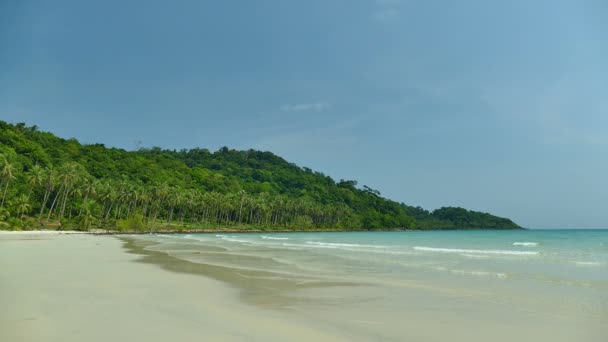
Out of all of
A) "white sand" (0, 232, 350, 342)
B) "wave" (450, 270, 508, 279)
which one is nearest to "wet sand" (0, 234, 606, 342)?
"white sand" (0, 232, 350, 342)

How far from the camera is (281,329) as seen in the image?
7.33 metres

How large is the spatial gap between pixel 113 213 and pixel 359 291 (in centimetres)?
9527

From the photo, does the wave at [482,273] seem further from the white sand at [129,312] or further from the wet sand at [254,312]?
the white sand at [129,312]

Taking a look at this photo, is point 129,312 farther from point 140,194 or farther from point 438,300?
point 140,194

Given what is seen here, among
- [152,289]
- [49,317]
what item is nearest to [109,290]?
[152,289]

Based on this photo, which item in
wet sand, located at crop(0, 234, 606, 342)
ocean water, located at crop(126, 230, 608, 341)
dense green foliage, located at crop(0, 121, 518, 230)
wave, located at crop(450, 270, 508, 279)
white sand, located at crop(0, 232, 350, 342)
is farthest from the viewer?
dense green foliage, located at crop(0, 121, 518, 230)

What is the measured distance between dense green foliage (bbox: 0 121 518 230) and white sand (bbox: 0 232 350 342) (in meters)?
55.3

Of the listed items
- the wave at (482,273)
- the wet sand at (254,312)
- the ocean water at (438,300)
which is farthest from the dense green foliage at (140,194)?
the wave at (482,273)

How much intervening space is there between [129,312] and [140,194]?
86.0 m

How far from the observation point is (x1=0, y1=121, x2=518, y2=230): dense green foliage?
237ft

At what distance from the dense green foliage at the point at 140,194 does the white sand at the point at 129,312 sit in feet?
181

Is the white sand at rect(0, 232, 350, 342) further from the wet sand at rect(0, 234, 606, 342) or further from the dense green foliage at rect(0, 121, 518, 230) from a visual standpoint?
the dense green foliage at rect(0, 121, 518, 230)

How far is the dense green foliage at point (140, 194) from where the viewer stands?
72.3 metres

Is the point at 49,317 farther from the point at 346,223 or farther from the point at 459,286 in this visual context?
the point at 346,223
